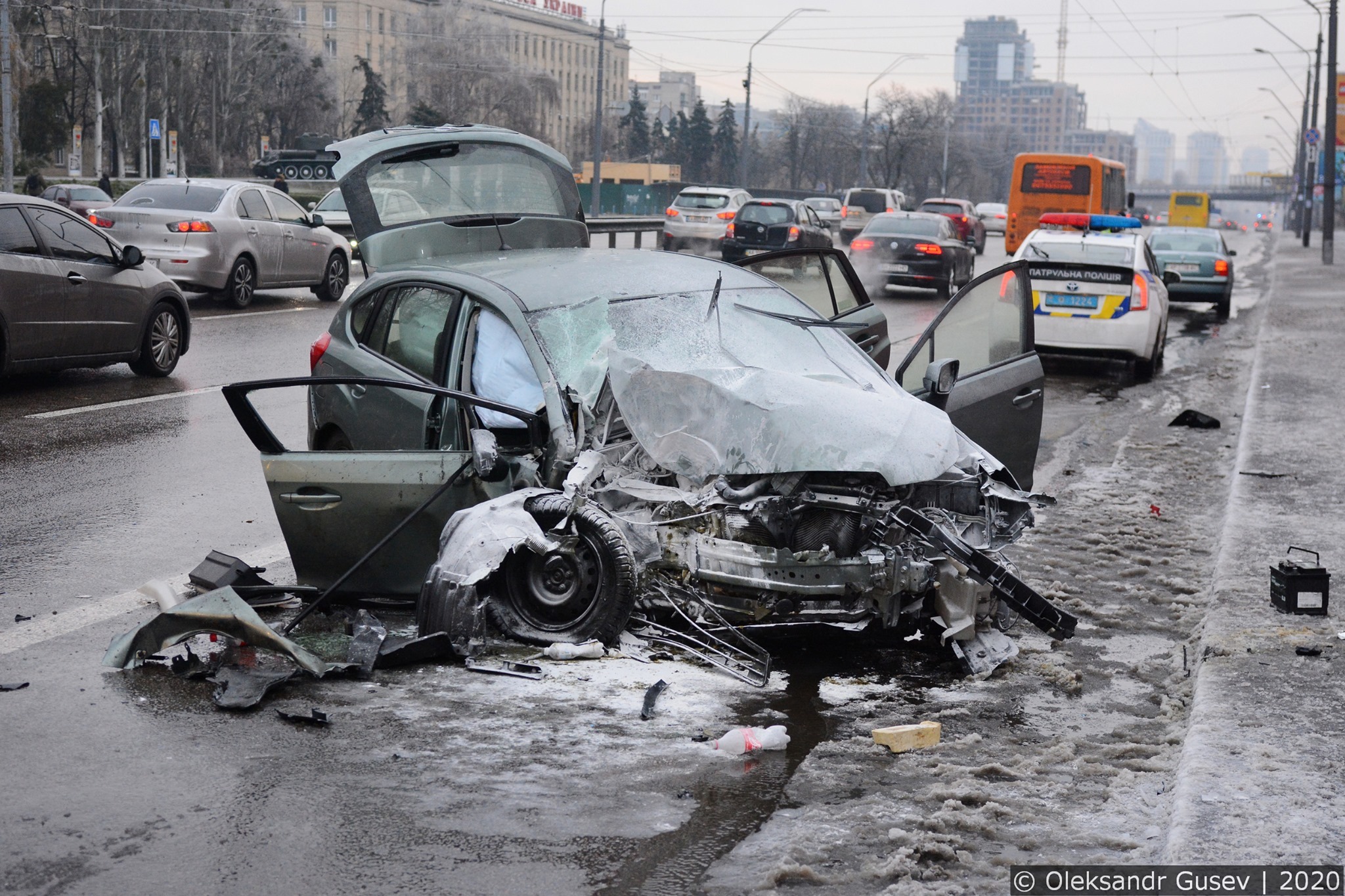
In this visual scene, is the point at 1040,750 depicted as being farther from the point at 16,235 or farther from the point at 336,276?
the point at 336,276

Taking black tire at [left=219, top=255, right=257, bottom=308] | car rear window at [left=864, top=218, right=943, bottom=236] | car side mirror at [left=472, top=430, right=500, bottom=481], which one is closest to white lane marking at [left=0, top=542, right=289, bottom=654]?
car side mirror at [left=472, top=430, right=500, bottom=481]

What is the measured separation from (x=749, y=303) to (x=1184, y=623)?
2.54 meters

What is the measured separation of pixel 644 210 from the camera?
68125 mm

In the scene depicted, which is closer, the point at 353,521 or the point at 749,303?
the point at 353,521

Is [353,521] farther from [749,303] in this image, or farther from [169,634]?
[749,303]

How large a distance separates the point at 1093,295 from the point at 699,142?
10225 centimetres

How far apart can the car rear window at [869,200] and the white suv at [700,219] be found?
44.0 feet

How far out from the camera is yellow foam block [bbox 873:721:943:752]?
4684 millimetres

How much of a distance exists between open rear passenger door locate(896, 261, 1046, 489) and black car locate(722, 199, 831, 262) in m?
20.8

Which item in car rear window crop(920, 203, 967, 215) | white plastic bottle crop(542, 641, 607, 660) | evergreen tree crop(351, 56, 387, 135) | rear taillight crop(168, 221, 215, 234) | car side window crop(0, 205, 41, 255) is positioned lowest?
white plastic bottle crop(542, 641, 607, 660)

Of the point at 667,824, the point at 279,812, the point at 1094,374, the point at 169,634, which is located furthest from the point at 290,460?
the point at 1094,374

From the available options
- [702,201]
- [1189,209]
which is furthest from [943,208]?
[1189,209]

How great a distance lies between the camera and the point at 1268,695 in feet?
16.8

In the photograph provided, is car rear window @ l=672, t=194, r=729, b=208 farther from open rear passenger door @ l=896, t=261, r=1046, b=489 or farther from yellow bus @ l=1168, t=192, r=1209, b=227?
yellow bus @ l=1168, t=192, r=1209, b=227
